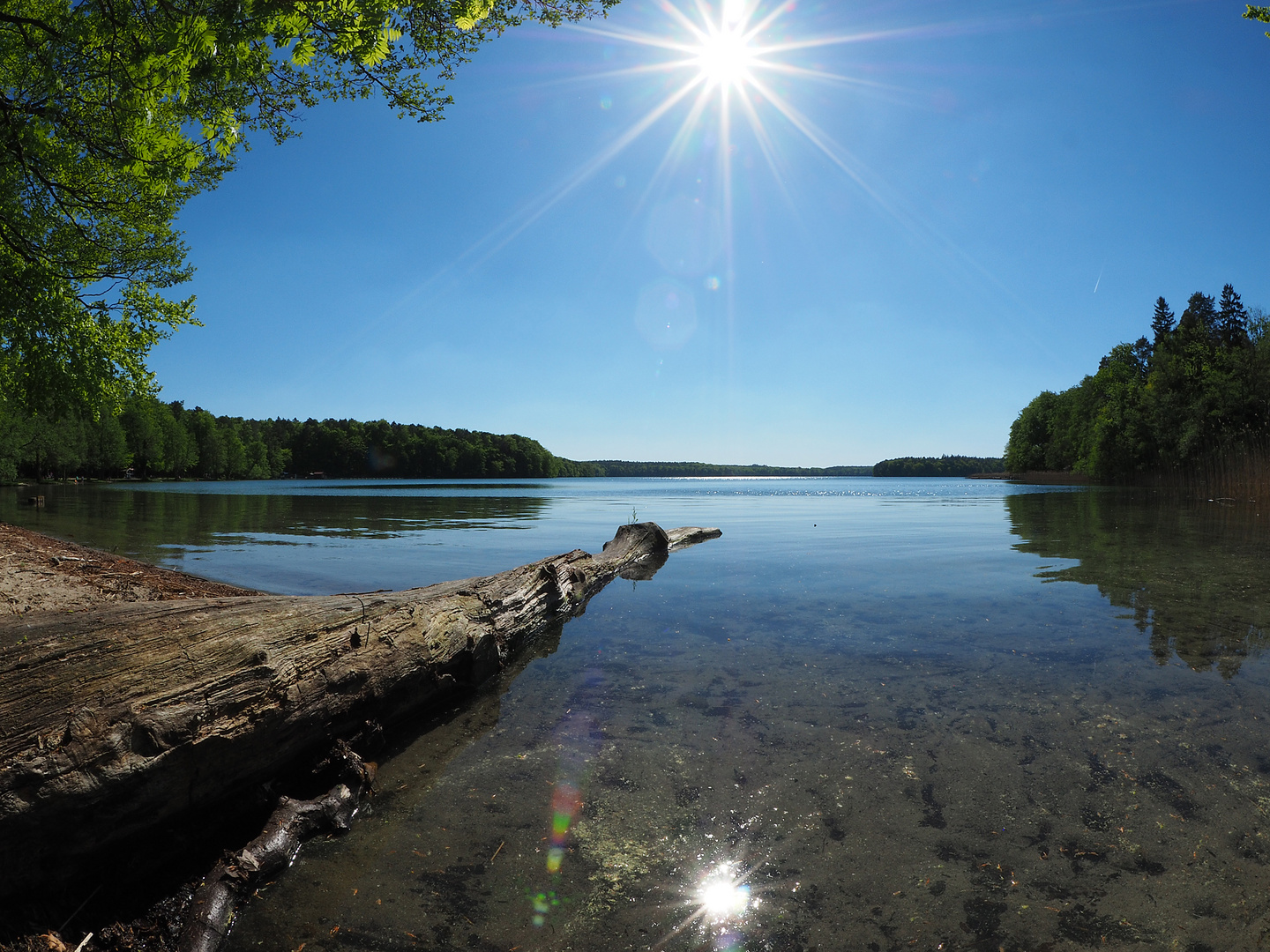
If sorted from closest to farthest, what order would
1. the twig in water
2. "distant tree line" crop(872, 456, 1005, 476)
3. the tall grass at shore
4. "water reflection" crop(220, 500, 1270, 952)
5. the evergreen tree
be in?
the twig in water < "water reflection" crop(220, 500, 1270, 952) < the tall grass at shore < the evergreen tree < "distant tree line" crop(872, 456, 1005, 476)

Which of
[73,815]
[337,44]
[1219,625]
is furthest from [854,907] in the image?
[337,44]

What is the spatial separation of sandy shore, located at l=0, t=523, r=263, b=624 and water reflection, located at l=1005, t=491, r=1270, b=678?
10.3 m

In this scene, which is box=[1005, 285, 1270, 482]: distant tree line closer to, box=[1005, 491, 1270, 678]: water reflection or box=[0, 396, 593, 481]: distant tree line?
box=[1005, 491, 1270, 678]: water reflection

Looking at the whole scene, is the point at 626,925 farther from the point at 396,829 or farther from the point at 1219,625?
the point at 1219,625

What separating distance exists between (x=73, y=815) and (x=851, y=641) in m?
6.24

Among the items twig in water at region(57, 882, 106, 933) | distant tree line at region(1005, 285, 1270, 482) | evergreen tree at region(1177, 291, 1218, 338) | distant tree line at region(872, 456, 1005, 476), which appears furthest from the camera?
distant tree line at region(872, 456, 1005, 476)

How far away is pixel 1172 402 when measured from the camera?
4806cm

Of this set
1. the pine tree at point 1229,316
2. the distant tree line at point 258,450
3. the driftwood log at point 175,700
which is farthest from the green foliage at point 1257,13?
the distant tree line at point 258,450

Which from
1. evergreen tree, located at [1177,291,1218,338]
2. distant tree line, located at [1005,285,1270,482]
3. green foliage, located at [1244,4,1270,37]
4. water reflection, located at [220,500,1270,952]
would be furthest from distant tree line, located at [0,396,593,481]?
evergreen tree, located at [1177,291,1218,338]

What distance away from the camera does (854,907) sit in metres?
2.66

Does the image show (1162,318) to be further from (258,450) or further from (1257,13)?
(258,450)

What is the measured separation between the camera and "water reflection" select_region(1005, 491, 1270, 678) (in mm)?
6453

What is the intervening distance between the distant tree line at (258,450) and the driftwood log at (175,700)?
85.2 metres

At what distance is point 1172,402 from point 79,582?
2499 inches
